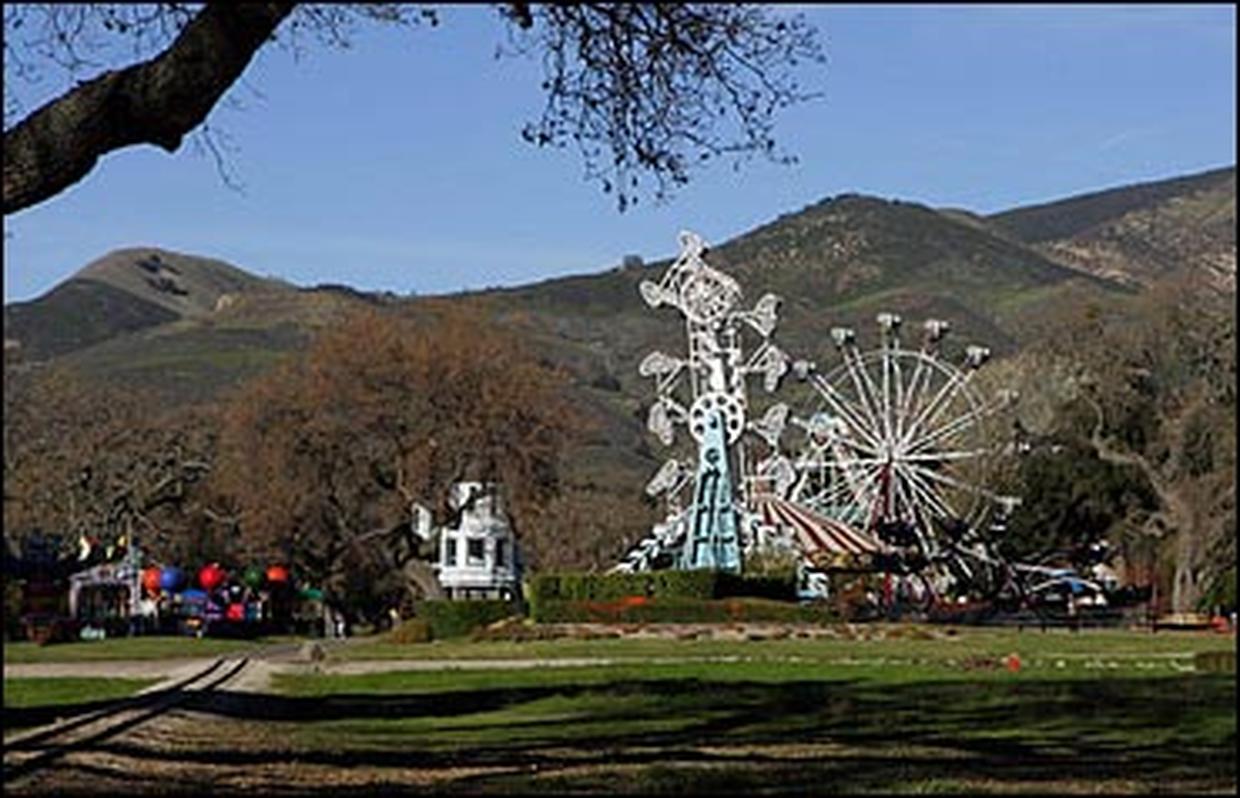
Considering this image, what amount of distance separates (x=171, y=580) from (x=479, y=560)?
13.7 meters

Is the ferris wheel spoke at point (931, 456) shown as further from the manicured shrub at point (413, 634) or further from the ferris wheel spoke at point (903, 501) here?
the manicured shrub at point (413, 634)

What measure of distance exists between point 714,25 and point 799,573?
54.5m

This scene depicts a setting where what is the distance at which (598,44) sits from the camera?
1557 cm

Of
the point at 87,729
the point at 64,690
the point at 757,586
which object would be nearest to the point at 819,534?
the point at 757,586

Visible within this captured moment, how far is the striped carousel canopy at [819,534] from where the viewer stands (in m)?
67.0

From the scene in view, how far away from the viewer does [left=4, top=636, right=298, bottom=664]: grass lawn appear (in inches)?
1945

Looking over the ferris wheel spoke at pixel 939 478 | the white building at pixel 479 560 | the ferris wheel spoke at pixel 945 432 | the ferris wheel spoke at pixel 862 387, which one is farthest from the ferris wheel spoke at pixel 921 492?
the white building at pixel 479 560

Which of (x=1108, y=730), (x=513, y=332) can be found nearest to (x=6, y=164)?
(x=1108, y=730)

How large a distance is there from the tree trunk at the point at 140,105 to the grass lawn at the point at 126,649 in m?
32.0

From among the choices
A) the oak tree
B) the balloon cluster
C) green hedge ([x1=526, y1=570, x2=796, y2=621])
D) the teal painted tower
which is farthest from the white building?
green hedge ([x1=526, y1=570, x2=796, y2=621])

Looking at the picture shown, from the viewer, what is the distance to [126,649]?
55281 mm

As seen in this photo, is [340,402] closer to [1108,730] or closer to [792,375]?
[792,375]

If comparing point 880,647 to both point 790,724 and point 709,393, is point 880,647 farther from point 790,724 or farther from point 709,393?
point 790,724

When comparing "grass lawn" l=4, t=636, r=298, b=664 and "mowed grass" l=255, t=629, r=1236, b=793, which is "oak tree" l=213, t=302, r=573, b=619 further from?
"mowed grass" l=255, t=629, r=1236, b=793
